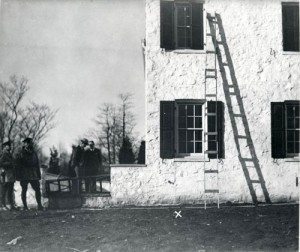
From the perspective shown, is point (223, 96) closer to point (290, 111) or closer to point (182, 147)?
point (182, 147)

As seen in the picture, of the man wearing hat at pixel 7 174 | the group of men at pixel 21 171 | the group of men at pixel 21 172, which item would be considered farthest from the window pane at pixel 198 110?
the man wearing hat at pixel 7 174

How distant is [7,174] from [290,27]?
8.62 meters

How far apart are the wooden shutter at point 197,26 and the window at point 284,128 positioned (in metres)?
2.66

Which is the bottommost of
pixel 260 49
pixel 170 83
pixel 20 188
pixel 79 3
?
pixel 20 188

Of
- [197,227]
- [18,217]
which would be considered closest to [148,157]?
[197,227]

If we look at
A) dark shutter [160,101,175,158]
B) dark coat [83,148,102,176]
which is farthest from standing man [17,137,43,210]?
dark shutter [160,101,175,158]

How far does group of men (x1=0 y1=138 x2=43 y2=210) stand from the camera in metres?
9.88

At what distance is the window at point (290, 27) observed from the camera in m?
10.6

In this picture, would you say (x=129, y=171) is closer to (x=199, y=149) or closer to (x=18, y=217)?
(x=199, y=149)

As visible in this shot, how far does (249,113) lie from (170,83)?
236 centimetres

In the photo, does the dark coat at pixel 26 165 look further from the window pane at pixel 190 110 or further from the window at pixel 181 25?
the window at pixel 181 25

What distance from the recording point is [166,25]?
1066cm

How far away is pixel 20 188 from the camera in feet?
33.7

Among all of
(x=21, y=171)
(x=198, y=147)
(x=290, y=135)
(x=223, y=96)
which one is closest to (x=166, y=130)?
(x=198, y=147)
